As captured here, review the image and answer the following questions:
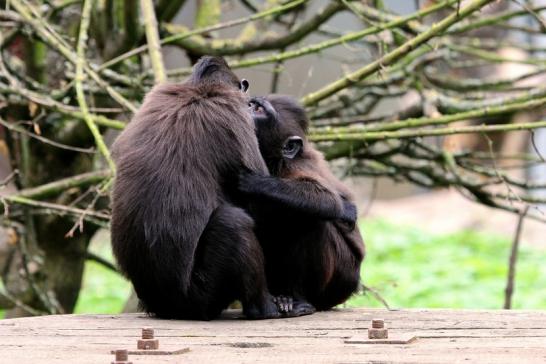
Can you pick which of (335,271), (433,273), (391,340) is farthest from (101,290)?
(391,340)

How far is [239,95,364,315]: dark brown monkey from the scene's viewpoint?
5016 mm

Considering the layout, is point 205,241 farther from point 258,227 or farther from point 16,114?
point 16,114

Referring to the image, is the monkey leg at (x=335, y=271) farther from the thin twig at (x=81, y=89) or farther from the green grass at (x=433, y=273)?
the green grass at (x=433, y=273)

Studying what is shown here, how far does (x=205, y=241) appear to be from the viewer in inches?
191

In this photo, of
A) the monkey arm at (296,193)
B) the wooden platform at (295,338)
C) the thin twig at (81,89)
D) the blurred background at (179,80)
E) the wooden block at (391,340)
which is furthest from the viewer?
the blurred background at (179,80)

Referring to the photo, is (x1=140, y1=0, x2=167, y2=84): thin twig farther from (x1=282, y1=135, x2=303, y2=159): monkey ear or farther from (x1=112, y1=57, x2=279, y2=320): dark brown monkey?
(x1=112, y1=57, x2=279, y2=320): dark brown monkey

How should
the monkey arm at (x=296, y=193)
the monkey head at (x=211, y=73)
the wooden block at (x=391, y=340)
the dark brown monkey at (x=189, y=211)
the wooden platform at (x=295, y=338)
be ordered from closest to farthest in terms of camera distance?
the wooden platform at (x=295, y=338)
the wooden block at (x=391, y=340)
the dark brown monkey at (x=189, y=211)
the monkey arm at (x=296, y=193)
the monkey head at (x=211, y=73)

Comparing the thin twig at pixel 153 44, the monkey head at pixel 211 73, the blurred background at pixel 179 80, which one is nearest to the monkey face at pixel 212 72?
the monkey head at pixel 211 73

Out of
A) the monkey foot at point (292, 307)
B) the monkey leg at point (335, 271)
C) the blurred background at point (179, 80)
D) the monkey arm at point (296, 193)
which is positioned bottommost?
the monkey foot at point (292, 307)

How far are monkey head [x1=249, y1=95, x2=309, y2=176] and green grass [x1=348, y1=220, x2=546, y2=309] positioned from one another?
4.88m

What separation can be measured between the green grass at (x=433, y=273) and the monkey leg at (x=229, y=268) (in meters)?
5.67

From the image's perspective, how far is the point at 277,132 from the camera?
5344 millimetres

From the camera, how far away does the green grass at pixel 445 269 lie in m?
12.5

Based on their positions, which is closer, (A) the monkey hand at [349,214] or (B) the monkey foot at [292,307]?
(B) the monkey foot at [292,307]
